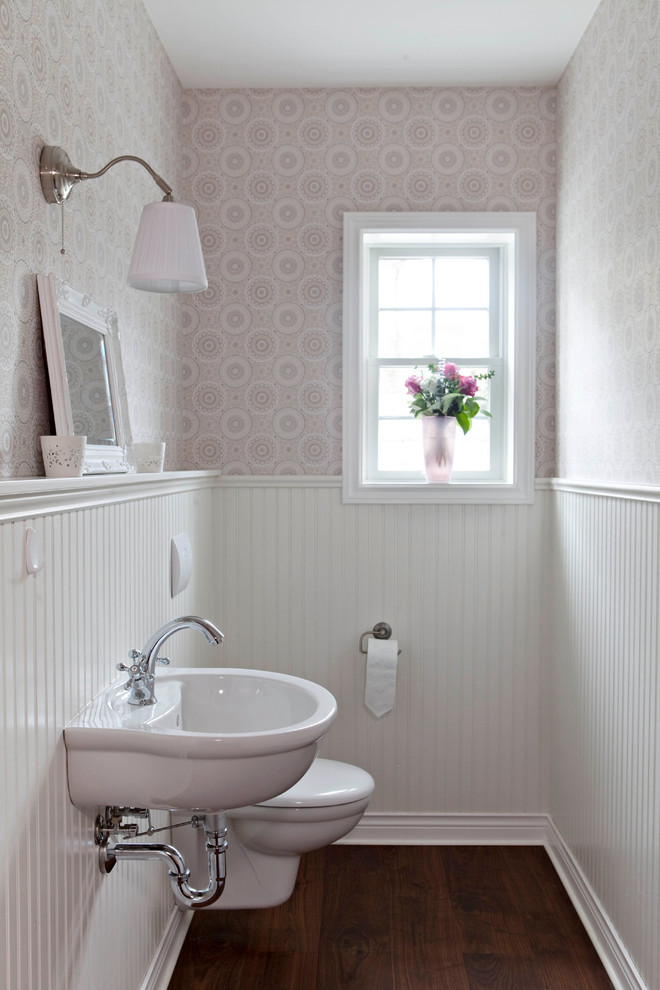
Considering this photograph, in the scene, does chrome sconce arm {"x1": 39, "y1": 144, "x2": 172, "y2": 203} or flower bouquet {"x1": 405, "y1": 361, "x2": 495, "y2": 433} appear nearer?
chrome sconce arm {"x1": 39, "y1": 144, "x2": 172, "y2": 203}

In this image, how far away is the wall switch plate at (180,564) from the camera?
222 centimetres

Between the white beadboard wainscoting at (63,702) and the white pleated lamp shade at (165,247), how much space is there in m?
0.45

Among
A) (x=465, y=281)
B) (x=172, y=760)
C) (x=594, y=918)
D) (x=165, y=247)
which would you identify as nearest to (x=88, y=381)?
(x=165, y=247)

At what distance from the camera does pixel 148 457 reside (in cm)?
208

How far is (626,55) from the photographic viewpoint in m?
2.15

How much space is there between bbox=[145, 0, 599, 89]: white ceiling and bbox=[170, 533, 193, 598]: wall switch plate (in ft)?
5.01

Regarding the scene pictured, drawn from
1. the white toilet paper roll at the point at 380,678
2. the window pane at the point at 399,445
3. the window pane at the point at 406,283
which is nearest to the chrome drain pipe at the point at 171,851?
the white toilet paper roll at the point at 380,678

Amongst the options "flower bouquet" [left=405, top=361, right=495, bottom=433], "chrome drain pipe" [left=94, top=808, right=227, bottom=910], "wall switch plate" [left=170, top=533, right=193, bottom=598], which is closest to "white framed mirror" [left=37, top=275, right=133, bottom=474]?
"wall switch plate" [left=170, top=533, right=193, bottom=598]

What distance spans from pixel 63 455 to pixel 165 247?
0.59 meters

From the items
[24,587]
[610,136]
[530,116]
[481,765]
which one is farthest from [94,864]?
[530,116]

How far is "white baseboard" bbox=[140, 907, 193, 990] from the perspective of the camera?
6.54 ft

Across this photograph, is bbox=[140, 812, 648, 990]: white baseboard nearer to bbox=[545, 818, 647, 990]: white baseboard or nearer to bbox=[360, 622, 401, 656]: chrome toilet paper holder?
bbox=[545, 818, 647, 990]: white baseboard

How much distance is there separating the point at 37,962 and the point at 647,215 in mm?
1935

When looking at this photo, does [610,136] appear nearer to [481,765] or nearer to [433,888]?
[481,765]
